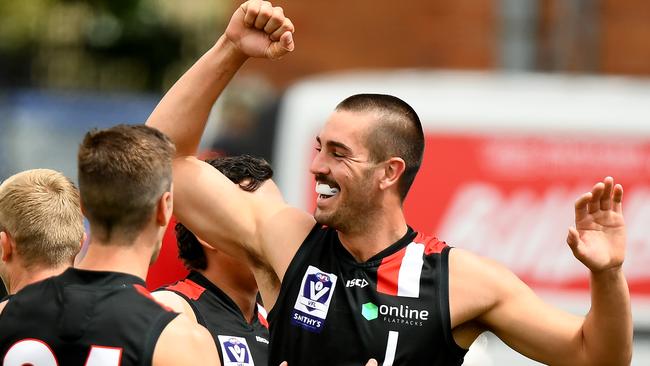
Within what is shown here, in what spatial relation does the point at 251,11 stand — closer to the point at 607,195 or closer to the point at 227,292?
the point at 227,292

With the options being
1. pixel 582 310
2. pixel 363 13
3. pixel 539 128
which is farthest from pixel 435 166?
pixel 363 13

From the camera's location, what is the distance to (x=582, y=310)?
948 cm

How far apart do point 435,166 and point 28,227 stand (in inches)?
208

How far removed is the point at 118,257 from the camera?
416 centimetres

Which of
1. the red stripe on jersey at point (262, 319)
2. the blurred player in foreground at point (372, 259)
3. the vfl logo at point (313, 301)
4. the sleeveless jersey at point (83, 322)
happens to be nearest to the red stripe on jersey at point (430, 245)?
the blurred player in foreground at point (372, 259)

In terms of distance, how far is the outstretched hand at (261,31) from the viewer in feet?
15.8

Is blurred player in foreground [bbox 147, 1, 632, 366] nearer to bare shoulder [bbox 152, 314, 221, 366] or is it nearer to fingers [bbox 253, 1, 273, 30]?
fingers [bbox 253, 1, 273, 30]

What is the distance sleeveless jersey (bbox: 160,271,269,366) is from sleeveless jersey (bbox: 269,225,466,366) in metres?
0.27

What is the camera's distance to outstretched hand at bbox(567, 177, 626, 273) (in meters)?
4.66

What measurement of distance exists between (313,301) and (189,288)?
80 centimetres

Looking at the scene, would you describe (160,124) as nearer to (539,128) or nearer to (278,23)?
(278,23)

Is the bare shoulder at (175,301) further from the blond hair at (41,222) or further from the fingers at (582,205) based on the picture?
the fingers at (582,205)

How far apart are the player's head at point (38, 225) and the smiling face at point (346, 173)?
90 centimetres

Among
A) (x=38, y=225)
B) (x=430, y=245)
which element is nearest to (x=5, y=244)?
(x=38, y=225)
